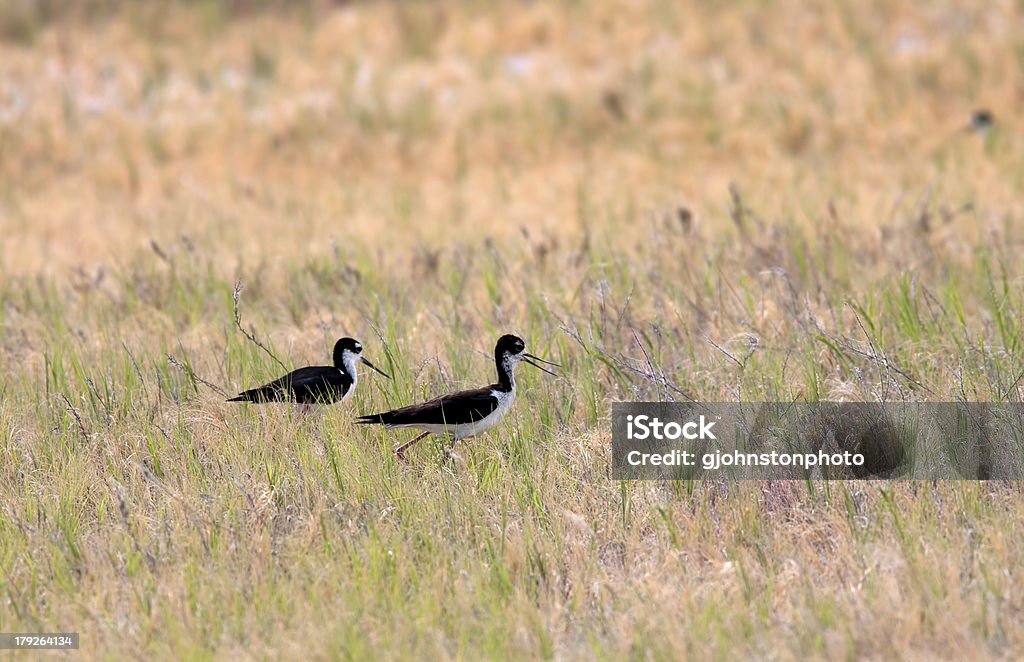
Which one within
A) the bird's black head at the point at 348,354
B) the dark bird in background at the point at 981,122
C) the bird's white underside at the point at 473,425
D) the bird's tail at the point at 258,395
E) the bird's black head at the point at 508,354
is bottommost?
the bird's white underside at the point at 473,425

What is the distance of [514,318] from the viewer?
809 centimetres

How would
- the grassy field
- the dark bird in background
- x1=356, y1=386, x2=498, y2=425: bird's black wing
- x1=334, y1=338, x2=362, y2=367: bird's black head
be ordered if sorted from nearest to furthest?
the grassy field < x1=356, y1=386, x2=498, y2=425: bird's black wing < x1=334, y1=338, x2=362, y2=367: bird's black head < the dark bird in background

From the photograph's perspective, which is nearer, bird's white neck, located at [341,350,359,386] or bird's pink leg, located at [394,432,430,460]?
bird's pink leg, located at [394,432,430,460]

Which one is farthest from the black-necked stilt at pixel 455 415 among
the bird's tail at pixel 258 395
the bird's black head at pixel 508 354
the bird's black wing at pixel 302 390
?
the bird's tail at pixel 258 395

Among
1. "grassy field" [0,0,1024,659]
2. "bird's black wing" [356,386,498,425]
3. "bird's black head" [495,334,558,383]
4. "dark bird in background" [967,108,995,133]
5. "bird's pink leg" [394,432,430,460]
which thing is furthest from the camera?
"dark bird in background" [967,108,995,133]

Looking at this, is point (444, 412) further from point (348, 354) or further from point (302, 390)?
point (348, 354)

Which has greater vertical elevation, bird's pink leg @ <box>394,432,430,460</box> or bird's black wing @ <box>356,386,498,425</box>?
bird's black wing @ <box>356,386,498,425</box>

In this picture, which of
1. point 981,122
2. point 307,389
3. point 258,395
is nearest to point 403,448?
point 307,389

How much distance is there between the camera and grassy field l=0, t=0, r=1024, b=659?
437 centimetres

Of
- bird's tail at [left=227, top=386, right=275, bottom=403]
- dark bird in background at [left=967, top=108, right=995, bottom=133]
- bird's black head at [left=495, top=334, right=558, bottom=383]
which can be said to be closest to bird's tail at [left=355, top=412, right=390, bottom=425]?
bird's tail at [left=227, top=386, right=275, bottom=403]

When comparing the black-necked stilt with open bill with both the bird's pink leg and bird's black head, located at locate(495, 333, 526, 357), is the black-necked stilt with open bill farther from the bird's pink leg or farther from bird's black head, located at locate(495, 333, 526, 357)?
bird's black head, located at locate(495, 333, 526, 357)

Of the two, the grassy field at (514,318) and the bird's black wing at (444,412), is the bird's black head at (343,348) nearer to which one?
the grassy field at (514,318)

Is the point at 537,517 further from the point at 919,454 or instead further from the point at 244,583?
the point at 919,454

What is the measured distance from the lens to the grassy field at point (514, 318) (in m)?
4.37
